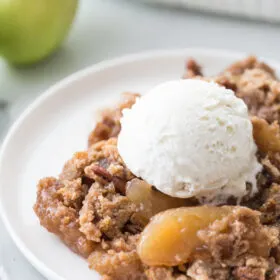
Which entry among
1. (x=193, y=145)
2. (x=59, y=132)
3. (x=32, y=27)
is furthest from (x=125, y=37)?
(x=193, y=145)

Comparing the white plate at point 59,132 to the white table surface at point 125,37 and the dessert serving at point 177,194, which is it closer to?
the dessert serving at point 177,194

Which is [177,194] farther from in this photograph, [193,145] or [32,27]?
[32,27]

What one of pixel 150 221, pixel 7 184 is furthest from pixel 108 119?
pixel 150 221

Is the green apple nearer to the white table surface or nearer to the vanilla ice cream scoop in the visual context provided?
the white table surface

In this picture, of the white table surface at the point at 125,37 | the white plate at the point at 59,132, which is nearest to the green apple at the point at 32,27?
the white table surface at the point at 125,37

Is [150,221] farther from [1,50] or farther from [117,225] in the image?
[1,50]
